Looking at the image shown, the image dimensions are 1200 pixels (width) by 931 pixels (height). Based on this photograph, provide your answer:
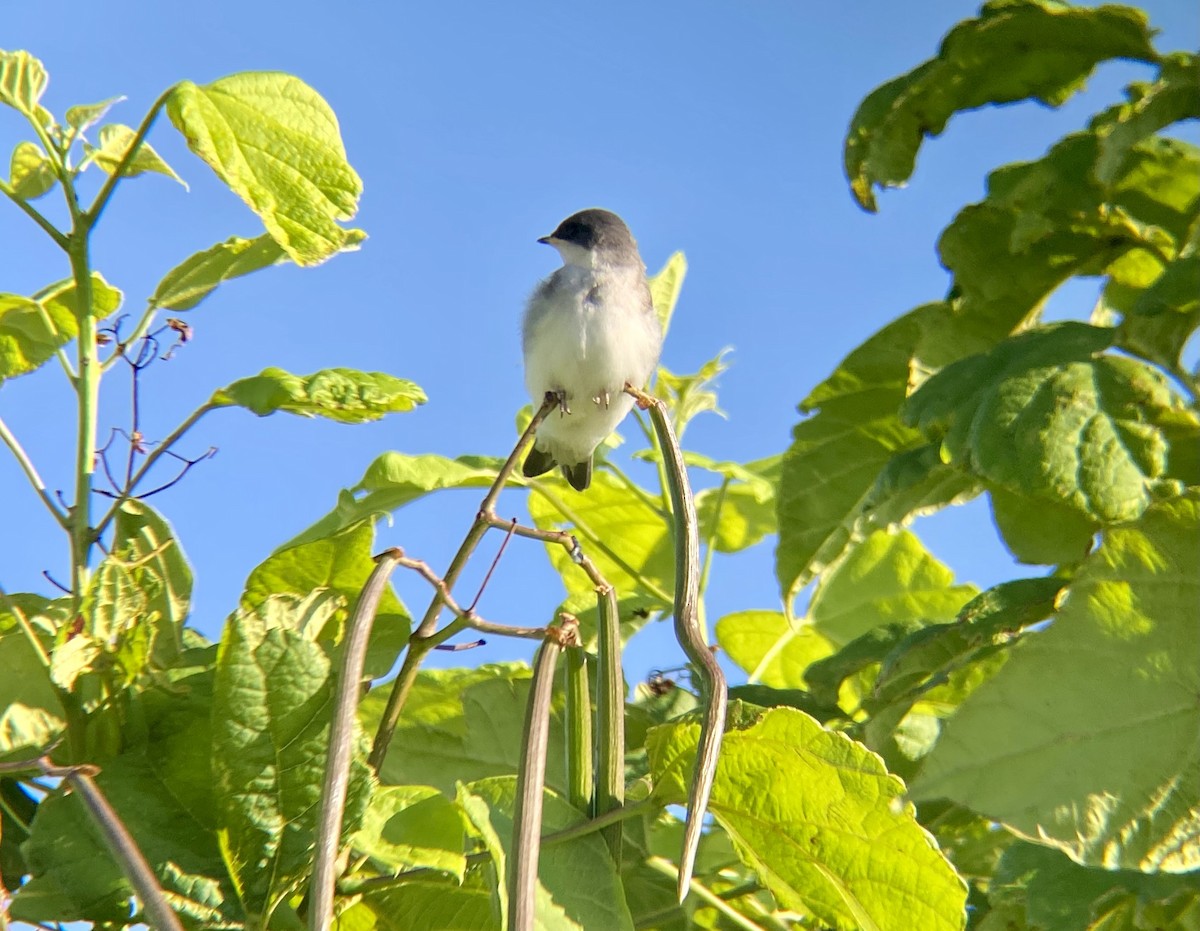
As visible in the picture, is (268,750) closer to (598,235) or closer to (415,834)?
(415,834)

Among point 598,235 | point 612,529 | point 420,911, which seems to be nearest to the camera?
point 420,911

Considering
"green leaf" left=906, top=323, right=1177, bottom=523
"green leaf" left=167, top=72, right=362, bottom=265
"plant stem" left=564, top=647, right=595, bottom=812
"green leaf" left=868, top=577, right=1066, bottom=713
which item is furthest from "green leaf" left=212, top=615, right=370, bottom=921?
"green leaf" left=906, top=323, right=1177, bottom=523

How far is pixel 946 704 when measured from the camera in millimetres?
2195

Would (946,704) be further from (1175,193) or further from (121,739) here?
(121,739)

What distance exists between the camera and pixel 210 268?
5.89 feet

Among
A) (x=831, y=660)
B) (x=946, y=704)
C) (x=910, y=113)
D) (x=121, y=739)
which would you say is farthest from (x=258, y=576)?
(x=910, y=113)

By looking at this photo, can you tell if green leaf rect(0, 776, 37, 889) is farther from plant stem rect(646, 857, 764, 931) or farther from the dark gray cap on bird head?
the dark gray cap on bird head

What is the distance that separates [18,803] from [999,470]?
4.43ft

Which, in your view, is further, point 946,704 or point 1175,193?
point 1175,193

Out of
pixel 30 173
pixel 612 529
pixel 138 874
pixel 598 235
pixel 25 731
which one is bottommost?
pixel 138 874

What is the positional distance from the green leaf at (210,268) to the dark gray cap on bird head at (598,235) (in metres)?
1.60

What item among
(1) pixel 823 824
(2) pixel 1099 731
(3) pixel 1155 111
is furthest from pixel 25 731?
(3) pixel 1155 111

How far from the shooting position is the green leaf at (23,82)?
1.54 metres

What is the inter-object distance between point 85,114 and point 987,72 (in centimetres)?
155
